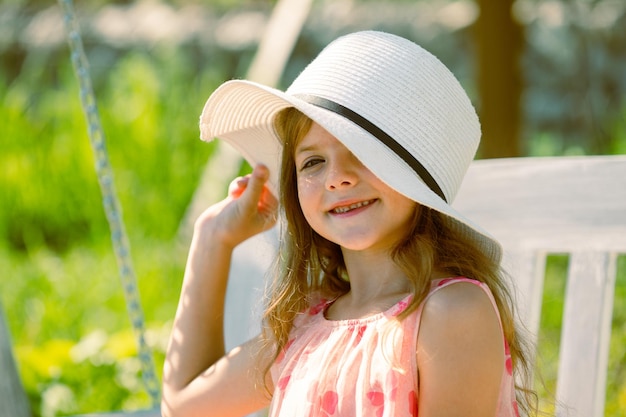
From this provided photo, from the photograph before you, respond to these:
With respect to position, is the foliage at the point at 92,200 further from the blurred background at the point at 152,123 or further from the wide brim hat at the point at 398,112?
the wide brim hat at the point at 398,112

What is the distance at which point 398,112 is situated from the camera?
4.99ft

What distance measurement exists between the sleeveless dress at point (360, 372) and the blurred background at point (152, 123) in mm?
1487

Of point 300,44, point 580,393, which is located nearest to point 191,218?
point 300,44

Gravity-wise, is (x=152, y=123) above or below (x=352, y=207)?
below

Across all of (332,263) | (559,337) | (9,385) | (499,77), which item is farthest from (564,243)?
(499,77)

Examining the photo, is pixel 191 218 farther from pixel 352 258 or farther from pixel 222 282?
pixel 352 258

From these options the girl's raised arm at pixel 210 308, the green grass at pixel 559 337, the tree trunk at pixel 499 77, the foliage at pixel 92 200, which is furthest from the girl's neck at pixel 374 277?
the tree trunk at pixel 499 77

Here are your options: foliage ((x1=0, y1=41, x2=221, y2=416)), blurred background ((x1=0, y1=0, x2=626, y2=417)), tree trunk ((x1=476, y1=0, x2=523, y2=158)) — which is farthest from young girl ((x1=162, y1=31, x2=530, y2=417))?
tree trunk ((x1=476, y1=0, x2=523, y2=158))

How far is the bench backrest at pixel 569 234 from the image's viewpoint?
1.82 m

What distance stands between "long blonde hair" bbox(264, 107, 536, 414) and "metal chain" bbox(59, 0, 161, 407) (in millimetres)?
364

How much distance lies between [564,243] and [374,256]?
0.46m

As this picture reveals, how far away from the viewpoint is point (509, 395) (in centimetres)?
151

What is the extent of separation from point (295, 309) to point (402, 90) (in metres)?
0.42

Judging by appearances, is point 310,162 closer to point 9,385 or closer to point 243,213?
point 243,213
